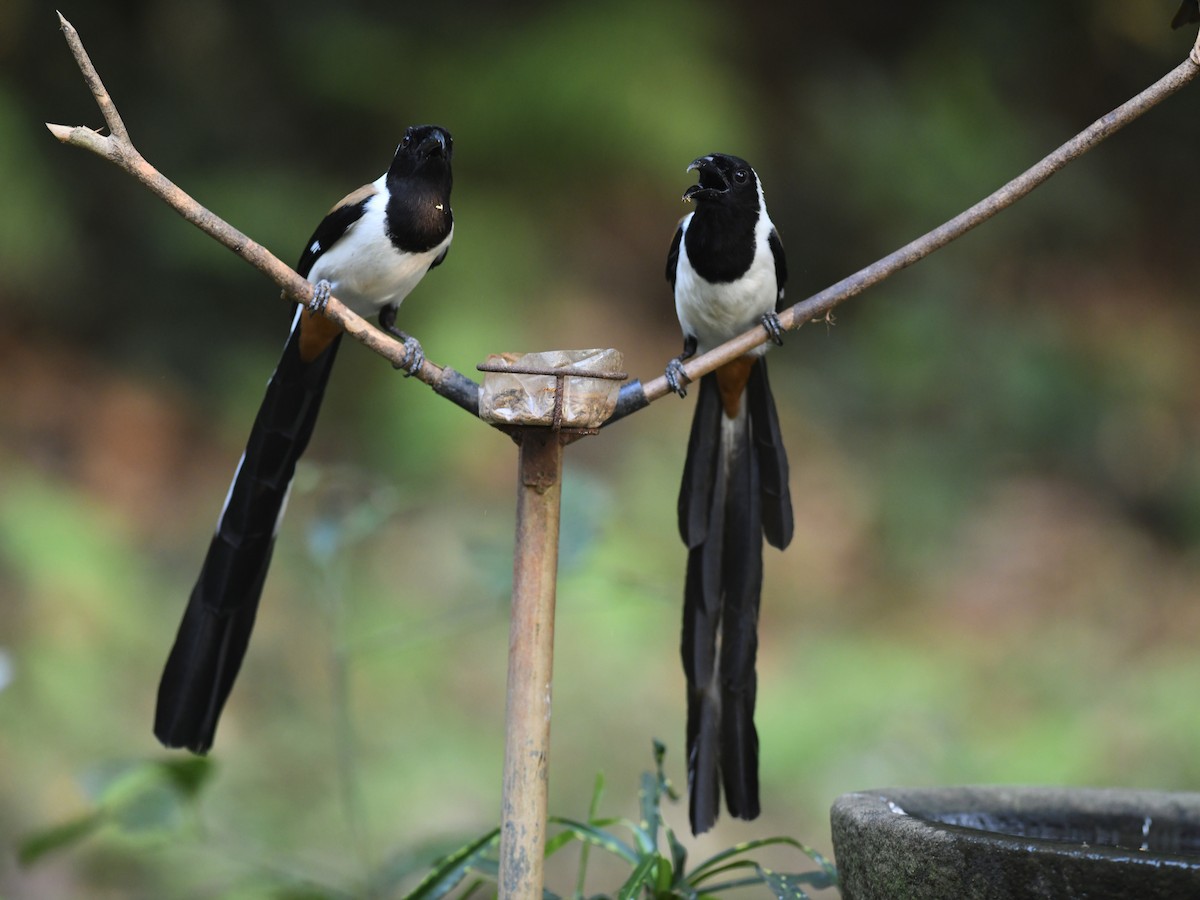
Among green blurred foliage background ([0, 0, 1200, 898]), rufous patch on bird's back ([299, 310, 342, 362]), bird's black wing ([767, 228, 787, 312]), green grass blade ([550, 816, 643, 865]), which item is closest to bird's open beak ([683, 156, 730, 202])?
bird's black wing ([767, 228, 787, 312])

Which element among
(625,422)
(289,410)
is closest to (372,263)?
A: (289,410)

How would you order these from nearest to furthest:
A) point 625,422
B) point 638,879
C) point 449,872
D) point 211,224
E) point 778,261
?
point 211,224, point 638,879, point 449,872, point 778,261, point 625,422

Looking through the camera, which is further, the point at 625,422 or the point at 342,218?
the point at 625,422

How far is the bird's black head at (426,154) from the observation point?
1423mm

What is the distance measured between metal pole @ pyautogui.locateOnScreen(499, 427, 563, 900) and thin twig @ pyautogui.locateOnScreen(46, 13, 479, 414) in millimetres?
89

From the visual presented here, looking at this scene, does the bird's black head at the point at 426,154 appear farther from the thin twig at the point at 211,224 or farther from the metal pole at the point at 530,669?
the metal pole at the point at 530,669

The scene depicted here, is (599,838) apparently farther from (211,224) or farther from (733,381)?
(211,224)

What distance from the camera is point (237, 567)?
1.43m

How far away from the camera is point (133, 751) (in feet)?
10.6

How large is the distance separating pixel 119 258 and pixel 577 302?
157cm

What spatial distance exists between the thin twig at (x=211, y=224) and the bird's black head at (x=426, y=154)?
11.2 inches

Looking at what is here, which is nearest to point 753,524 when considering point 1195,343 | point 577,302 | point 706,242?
point 706,242

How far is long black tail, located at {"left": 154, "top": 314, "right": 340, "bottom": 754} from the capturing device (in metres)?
1.38

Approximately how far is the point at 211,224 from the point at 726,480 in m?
0.75
